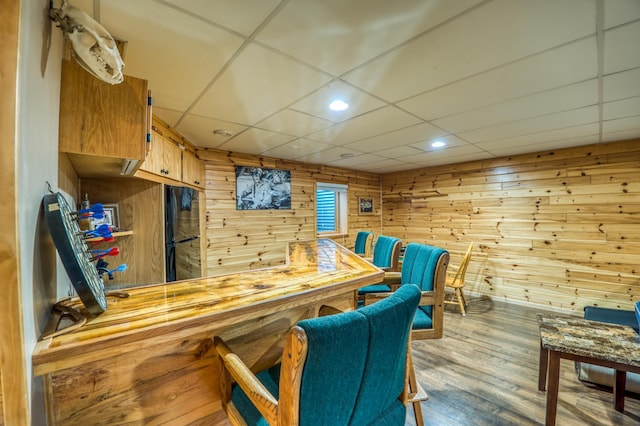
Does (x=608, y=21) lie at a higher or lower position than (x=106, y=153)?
higher

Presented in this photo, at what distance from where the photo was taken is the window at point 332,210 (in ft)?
17.5

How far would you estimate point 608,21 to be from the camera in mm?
1155

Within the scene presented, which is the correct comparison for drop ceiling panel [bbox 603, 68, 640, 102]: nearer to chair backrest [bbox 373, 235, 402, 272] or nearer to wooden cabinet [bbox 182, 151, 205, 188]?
chair backrest [bbox 373, 235, 402, 272]

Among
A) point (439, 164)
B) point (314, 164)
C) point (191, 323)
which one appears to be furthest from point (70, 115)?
point (439, 164)

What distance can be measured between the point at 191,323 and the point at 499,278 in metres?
4.91

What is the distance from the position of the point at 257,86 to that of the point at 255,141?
1509 mm

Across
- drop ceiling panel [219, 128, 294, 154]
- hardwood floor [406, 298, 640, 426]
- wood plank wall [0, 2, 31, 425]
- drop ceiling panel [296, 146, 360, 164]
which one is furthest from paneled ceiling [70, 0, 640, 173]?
hardwood floor [406, 298, 640, 426]

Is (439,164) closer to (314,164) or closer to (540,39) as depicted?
(314,164)

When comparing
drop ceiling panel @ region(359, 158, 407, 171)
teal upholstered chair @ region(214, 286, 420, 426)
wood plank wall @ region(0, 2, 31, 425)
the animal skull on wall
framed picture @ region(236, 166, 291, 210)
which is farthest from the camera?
drop ceiling panel @ region(359, 158, 407, 171)

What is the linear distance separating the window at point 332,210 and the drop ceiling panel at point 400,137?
1874 mm

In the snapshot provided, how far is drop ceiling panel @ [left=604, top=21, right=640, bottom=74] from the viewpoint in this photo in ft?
4.00

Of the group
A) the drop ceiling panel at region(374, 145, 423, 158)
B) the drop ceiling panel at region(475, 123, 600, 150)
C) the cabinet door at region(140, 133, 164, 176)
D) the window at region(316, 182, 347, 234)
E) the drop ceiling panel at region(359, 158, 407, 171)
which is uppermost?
the drop ceiling panel at region(475, 123, 600, 150)

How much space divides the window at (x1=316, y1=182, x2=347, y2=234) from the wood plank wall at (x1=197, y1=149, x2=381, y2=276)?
0.49ft

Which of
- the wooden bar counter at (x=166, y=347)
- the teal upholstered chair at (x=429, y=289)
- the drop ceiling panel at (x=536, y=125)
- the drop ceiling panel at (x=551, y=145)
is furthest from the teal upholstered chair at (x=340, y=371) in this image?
the drop ceiling panel at (x=551, y=145)
